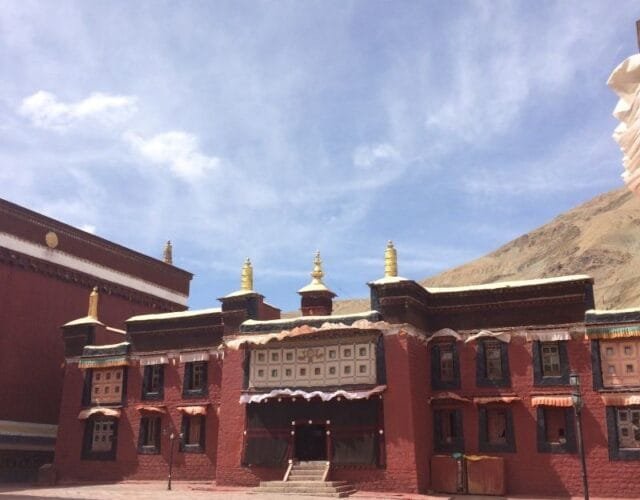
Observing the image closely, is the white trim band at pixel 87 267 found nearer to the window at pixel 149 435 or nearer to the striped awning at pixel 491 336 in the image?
the window at pixel 149 435

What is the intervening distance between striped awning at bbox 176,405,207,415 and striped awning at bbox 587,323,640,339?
49.4 ft

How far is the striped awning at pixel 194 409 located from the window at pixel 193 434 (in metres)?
0.44

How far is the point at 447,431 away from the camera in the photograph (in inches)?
981

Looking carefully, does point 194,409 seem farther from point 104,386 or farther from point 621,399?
point 621,399

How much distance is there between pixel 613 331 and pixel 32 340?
2517 cm

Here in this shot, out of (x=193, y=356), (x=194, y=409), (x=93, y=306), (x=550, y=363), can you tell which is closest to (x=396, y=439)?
(x=550, y=363)

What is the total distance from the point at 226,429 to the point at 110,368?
734 cm

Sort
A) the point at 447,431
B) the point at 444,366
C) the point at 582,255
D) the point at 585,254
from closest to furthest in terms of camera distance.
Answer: the point at 447,431
the point at 444,366
the point at 585,254
the point at 582,255

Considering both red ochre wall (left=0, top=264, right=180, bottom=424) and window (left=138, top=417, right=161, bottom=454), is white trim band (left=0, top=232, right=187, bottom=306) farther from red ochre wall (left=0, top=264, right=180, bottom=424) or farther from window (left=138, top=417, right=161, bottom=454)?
window (left=138, top=417, right=161, bottom=454)

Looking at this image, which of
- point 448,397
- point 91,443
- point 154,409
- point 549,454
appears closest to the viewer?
point 549,454

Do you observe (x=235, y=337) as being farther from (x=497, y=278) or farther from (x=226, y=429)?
(x=497, y=278)

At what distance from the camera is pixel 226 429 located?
26172 mm

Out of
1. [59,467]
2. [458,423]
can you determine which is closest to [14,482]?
[59,467]

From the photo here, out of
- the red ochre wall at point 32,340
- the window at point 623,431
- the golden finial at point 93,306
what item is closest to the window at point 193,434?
the golden finial at point 93,306
